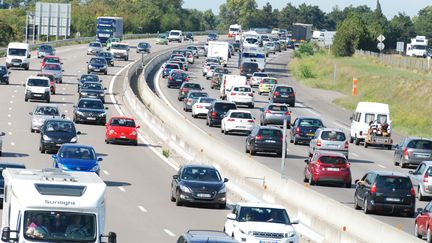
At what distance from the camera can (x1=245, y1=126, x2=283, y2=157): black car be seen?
5744 cm

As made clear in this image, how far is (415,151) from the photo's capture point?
182 ft

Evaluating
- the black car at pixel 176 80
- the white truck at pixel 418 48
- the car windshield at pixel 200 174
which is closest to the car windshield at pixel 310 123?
the car windshield at pixel 200 174

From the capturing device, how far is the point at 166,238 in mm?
33219

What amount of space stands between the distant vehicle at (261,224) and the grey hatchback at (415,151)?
24520 millimetres

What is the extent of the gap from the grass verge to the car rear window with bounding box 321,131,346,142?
72.1 ft

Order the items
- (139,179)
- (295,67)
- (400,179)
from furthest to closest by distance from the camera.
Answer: (295,67), (139,179), (400,179)

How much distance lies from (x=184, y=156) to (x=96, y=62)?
53809 mm

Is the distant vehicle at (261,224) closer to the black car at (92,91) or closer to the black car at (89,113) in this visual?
the black car at (89,113)

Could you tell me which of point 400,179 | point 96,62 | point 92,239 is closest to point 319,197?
point 400,179

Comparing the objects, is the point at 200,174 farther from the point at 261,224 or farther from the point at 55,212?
the point at 55,212

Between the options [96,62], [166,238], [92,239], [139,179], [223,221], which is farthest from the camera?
[96,62]

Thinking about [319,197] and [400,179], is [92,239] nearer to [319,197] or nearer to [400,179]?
[319,197]

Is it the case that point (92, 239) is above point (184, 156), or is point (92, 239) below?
above

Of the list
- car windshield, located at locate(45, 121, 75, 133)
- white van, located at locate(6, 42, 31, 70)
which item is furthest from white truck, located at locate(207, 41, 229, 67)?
car windshield, located at locate(45, 121, 75, 133)
